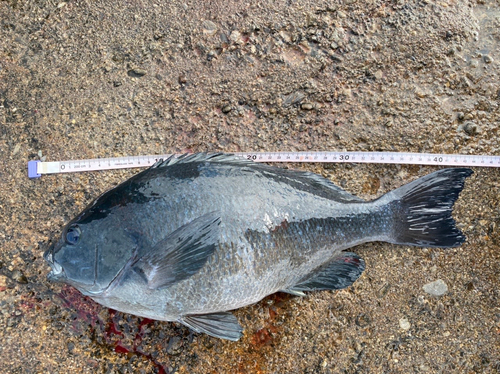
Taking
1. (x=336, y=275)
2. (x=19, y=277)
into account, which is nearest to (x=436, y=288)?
(x=336, y=275)

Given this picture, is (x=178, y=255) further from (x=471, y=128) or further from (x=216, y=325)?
(x=471, y=128)

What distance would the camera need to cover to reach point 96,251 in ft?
6.29

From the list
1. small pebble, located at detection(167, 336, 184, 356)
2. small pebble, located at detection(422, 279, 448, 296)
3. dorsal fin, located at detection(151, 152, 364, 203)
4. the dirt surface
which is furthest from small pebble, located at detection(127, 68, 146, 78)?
small pebble, located at detection(422, 279, 448, 296)

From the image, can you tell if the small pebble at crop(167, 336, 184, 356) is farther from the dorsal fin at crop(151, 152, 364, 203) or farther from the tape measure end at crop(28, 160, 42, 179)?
the tape measure end at crop(28, 160, 42, 179)

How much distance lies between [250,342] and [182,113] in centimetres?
151

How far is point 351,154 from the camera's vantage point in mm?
2523

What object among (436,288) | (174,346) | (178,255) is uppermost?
(178,255)

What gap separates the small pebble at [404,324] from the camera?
8.05 ft

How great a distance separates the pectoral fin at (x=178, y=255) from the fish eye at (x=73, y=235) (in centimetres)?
31

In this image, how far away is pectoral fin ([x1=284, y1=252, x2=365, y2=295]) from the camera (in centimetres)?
226

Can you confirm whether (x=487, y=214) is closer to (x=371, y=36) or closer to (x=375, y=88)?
(x=375, y=88)

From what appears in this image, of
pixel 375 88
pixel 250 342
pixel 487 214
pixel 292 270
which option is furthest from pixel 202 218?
pixel 487 214

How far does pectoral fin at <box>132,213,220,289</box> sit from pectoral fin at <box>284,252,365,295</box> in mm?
625

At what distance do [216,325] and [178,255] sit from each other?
49cm
